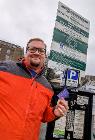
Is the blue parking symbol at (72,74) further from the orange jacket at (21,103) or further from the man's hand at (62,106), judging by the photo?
the man's hand at (62,106)

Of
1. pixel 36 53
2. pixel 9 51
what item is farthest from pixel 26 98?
pixel 9 51

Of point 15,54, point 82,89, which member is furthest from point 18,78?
point 15,54

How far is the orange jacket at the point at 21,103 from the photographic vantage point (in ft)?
13.0

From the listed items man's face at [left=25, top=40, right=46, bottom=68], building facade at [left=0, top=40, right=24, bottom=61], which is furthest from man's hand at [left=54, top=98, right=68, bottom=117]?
building facade at [left=0, top=40, right=24, bottom=61]

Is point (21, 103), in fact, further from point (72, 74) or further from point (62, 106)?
point (72, 74)

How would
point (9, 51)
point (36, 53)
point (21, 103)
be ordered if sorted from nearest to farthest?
point (21, 103) < point (36, 53) < point (9, 51)

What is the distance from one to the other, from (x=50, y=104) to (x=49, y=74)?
212cm

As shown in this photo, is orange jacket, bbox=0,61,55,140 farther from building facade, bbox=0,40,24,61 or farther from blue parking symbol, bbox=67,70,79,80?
building facade, bbox=0,40,24,61

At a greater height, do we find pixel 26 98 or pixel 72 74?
pixel 72 74

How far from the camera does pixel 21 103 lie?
13.4 feet

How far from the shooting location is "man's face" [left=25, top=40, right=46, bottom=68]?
439 centimetres

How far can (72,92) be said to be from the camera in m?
5.80

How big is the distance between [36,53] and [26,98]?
26.0 inches

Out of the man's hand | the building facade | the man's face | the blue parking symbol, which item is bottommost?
the man's hand
